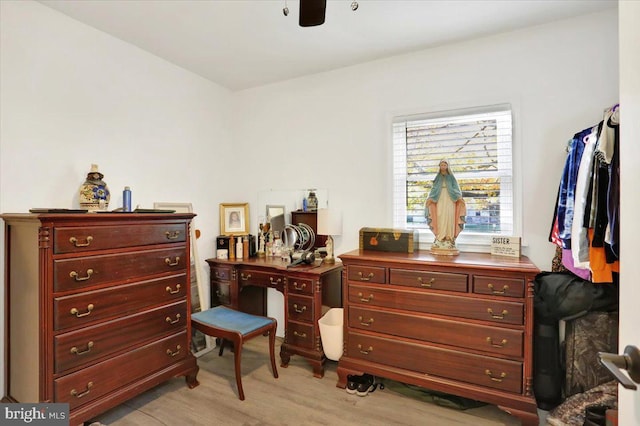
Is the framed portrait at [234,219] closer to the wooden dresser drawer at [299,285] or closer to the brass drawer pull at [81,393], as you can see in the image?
the wooden dresser drawer at [299,285]

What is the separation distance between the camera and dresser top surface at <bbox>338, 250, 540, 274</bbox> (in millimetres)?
2028

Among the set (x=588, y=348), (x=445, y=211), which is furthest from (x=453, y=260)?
(x=588, y=348)

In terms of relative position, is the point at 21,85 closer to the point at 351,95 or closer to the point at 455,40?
the point at 351,95

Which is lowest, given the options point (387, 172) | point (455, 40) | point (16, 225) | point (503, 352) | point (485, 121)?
point (503, 352)

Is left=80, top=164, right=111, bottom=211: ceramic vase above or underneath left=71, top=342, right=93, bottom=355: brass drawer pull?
above

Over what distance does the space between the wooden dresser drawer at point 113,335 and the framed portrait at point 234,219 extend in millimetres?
1189

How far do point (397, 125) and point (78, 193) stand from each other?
8.37 feet

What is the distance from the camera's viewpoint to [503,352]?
2.03 metres

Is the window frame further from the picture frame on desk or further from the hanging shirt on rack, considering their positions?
the picture frame on desk

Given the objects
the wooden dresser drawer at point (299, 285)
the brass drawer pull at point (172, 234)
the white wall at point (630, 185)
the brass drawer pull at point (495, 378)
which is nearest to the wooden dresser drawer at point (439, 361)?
the brass drawer pull at point (495, 378)

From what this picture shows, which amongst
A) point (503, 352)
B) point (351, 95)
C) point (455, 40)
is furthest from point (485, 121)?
point (503, 352)

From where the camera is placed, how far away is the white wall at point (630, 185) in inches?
27.2

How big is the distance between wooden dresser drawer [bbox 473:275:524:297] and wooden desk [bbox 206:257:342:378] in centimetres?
115

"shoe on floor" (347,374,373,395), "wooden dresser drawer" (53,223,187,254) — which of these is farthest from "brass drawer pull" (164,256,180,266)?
"shoe on floor" (347,374,373,395)
